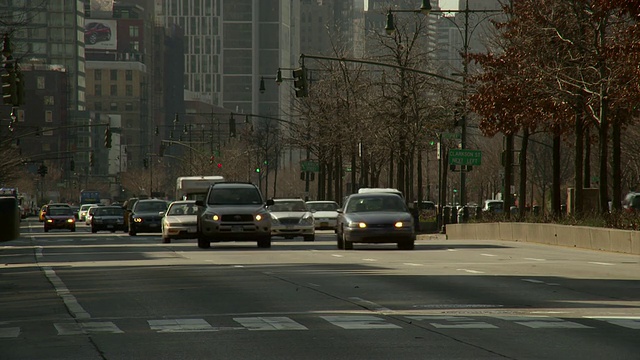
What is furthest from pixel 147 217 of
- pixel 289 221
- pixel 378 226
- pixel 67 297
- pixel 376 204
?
pixel 67 297

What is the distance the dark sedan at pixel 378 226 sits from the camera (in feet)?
115

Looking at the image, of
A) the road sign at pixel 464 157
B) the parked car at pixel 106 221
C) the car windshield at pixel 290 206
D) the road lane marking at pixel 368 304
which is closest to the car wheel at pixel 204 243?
the car windshield at pixel 290 206

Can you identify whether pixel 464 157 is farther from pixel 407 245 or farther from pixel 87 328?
pixel 87 328

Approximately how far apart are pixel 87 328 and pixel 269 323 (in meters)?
1.84

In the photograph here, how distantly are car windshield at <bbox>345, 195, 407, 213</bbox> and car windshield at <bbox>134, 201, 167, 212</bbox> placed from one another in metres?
21.6

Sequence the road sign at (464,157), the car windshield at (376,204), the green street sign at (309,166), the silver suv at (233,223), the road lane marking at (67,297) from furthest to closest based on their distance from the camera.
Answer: the green street sign at (309,166)
the road sign at (464,157)
the silver suv at (233,223)
the car windshield at (376,204)
the road lane marking at (67,297)

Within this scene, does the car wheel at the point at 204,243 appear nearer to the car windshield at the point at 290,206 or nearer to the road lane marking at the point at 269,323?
the car windshield at the point at 290,206

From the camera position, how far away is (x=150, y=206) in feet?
188

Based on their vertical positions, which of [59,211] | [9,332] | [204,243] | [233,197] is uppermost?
[233,197]

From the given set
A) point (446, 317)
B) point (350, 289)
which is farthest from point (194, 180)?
point (446, 317)

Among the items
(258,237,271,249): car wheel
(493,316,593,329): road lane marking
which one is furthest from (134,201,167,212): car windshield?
(493,316,593,329): road lane marking

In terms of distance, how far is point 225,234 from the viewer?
123 ft

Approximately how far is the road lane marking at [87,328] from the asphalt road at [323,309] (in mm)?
22

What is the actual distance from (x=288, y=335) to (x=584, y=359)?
3100 mm
